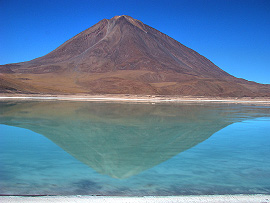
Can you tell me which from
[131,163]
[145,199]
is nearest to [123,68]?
[131,163]

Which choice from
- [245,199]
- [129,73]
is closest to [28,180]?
[245,199]

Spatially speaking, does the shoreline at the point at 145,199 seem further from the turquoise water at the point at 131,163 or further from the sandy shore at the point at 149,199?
the turquoise water at the point at 131,163

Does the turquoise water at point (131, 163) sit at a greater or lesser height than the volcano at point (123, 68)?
lesser

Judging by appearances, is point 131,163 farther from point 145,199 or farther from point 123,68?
point 123,68

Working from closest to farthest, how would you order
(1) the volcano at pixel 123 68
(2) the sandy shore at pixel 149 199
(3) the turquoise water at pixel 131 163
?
(2) the sandy shore at pixel 149 199 → (3) the turquoise water at pixel 131 163 → (1) the volcano at pixel 123 68

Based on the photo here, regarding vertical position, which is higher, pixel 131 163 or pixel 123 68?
pixel 123 68

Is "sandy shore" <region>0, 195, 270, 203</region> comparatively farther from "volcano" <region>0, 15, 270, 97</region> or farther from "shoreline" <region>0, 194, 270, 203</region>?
"volcano" <region>0, 15, 270, 97</region>

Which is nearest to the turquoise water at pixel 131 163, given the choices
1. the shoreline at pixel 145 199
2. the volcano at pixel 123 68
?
the shoreline at pixel 145 199

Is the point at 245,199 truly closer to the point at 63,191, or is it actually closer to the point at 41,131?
the point at 63,191
